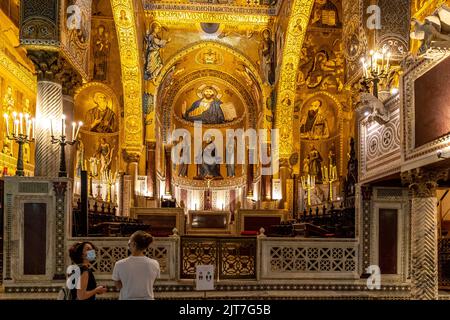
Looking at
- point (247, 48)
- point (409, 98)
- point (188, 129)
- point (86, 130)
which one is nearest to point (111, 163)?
point (86, 130)

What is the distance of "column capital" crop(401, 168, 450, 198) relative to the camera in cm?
741

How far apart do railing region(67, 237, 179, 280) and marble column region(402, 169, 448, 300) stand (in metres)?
4.43

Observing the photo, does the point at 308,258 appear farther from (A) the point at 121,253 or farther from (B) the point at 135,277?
(B) the point at 135,277

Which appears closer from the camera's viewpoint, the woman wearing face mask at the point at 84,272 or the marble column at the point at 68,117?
the woman wearing face mask at the point at 84,272

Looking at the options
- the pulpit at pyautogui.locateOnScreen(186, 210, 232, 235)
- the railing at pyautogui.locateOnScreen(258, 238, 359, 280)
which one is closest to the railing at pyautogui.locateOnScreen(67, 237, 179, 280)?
the railing at pyautogui.locateOnScreen(258, 238, 359, 280)

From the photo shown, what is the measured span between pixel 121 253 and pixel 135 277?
18.1ft

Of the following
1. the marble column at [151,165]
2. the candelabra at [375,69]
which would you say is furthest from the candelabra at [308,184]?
the candelabra at [375,69]

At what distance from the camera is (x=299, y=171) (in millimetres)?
19219

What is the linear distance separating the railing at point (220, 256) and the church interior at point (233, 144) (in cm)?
3

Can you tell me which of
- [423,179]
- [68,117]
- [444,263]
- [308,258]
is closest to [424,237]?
[423,179]

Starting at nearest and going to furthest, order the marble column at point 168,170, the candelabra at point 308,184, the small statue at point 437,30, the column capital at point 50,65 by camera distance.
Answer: the small statue at point 437,30, the column capital at point 50,65, the candelabra at point 308,184, the marble column at point 168,170

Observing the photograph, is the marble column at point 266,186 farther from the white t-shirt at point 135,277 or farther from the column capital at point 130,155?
the white t-shirt at point 135,277

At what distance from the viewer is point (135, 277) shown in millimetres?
3924

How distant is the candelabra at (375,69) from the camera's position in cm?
841
